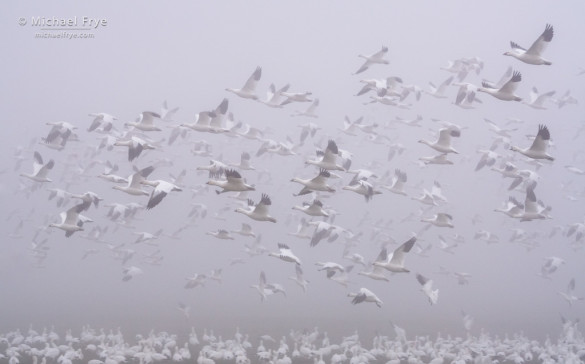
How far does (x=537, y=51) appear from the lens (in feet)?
38.2

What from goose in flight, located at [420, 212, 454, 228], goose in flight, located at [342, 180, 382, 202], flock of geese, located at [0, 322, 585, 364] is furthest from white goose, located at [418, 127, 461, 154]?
flock of geese, located at [0, 322, 585, 364]

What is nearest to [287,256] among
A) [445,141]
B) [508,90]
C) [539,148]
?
[445,141]

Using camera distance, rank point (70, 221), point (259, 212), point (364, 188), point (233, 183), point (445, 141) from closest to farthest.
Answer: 1. point (233, 183)
2. point (259, 212)
3. point (70, 221)
4. point (364, 188)
5. point (445, 141)

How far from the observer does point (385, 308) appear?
39625 millimetres

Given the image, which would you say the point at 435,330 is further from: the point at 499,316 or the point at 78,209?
the point at 78,209

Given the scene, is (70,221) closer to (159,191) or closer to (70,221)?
(70,221)

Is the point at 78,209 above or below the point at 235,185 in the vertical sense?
below

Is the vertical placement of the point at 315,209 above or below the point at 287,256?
above

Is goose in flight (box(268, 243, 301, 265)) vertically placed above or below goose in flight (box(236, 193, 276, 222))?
below

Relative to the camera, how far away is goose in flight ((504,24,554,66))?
11227 mm

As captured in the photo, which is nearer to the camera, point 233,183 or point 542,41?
point 233,183

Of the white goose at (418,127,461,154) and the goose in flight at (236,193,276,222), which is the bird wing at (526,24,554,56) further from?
the goose in flight at (236,193,276,222)

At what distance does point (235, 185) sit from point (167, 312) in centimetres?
2476

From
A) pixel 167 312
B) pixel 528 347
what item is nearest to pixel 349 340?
pixel 528 347
